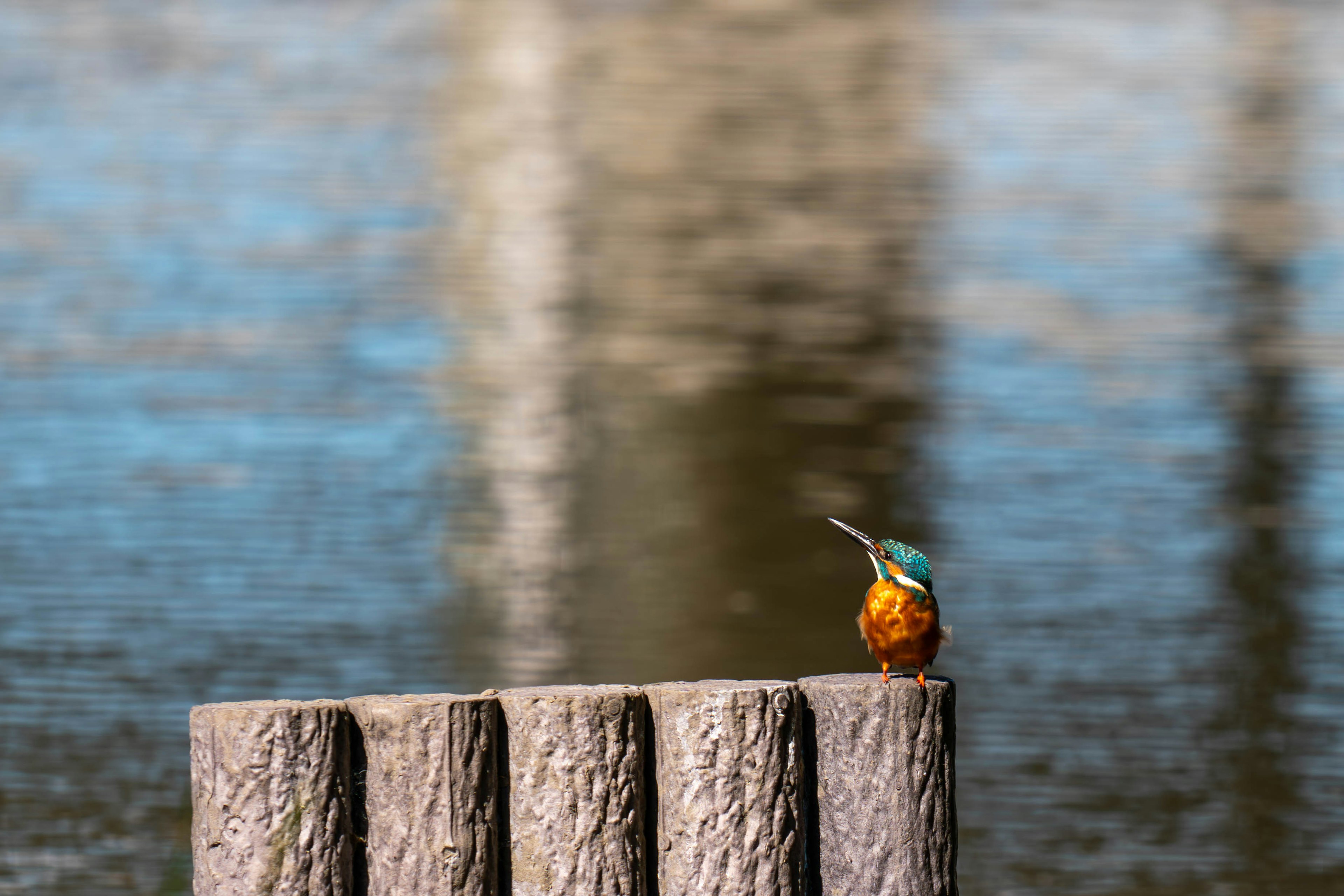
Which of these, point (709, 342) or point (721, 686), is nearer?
point (721, 686)

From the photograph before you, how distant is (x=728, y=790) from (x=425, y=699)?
41cm

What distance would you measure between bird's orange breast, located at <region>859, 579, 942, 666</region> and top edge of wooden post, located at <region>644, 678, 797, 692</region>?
0.14 metres

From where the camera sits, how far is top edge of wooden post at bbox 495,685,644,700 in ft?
4.46

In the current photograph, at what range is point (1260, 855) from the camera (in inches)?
99.5

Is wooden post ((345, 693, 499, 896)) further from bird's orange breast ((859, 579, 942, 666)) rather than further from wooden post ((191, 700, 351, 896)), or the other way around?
bird's orange breast ((859, 579, 942, 666))

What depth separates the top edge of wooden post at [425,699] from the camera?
4.42 feet

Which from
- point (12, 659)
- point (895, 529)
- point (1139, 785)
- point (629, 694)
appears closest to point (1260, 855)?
point (1139, 785)

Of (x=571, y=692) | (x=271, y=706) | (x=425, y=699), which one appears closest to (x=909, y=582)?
(x=571, y=692)

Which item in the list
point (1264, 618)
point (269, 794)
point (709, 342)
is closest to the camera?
point (269, 794)

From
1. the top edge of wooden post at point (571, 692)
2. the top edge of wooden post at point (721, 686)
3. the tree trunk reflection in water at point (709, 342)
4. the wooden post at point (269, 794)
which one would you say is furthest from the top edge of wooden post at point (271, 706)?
the tree trunk reflection in water at point (709, 342)

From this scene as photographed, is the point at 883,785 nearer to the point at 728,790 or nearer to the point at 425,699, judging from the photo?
the point at 728,790

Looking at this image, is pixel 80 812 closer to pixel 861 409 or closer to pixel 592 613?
pixel 592 613

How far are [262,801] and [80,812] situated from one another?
1.61 meters

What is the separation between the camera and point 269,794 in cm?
132
